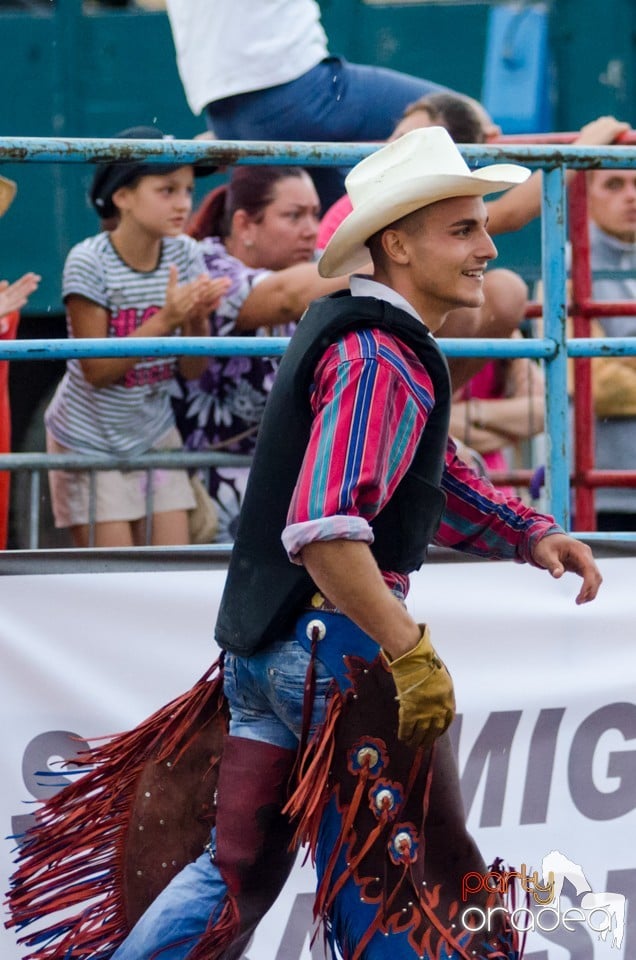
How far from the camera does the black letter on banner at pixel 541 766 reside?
386cm

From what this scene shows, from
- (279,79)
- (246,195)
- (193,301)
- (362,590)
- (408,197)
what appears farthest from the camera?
(279,79)

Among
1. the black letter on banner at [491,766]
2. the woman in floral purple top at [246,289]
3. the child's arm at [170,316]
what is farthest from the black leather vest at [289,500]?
the child's arm at [170,316]

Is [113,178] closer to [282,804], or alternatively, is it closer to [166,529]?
[166,529]

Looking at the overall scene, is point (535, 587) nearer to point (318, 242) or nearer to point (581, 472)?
point (581, 472)

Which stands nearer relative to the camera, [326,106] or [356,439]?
[356,439]

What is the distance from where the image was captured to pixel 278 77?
17.8 feet

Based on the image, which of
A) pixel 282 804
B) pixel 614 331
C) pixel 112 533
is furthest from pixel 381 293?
pixel 614 331

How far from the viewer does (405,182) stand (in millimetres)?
2852

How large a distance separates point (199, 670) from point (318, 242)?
2.01 meters

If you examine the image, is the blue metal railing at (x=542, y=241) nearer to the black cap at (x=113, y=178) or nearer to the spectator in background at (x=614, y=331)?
the black cap at (x=113, y=178)

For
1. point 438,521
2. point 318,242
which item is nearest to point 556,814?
point 438,521

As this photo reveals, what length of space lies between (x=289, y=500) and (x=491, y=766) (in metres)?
1.27

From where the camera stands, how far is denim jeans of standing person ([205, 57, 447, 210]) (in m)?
5.47

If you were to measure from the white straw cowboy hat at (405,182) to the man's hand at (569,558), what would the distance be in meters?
0.73
